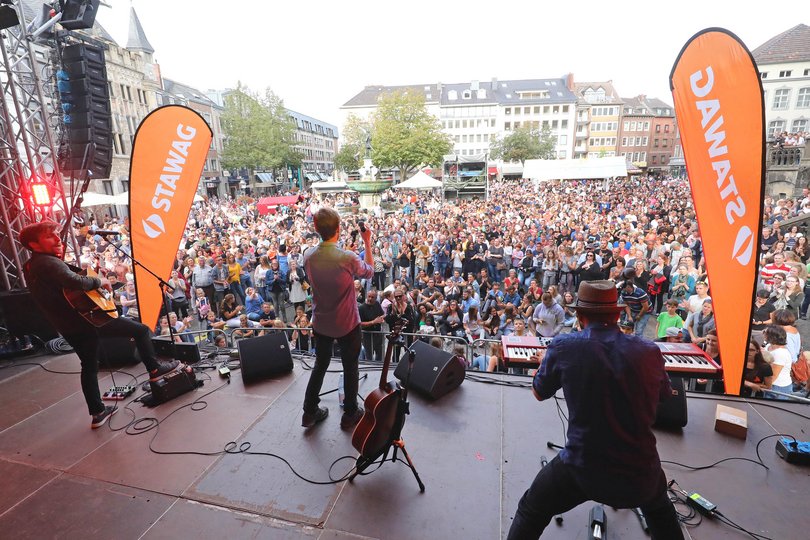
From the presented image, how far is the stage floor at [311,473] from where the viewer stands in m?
2.43

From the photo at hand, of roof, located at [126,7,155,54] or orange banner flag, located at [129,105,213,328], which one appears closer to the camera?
orange banner flag, located at [129,105,213,328]

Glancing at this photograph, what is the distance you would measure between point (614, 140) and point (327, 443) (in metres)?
71.9

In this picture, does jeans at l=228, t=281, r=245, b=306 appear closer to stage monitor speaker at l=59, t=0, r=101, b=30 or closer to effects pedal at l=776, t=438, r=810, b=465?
stage monitor speaker at l=59, t=0, r=101, b=30

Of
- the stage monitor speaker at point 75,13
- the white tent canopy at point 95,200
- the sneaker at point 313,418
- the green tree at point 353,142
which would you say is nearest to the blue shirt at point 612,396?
the sneaker at point 313,418

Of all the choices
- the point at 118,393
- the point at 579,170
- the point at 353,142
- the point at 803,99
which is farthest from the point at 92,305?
the point at 803,99

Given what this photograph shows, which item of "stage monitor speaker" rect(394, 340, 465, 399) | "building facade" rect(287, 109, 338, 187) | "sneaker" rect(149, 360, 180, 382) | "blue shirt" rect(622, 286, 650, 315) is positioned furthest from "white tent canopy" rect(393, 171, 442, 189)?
"building facade" rect(287, 109, 338, 187)

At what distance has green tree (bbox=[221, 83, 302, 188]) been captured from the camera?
38250mm

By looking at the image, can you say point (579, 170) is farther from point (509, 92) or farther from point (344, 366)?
point (509, 92)

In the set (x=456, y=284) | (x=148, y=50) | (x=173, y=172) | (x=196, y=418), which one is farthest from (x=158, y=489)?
Result: (x=148, y=50)

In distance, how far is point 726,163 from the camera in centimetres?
294

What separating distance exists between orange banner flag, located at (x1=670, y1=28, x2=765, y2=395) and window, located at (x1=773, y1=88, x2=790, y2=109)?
162 feet

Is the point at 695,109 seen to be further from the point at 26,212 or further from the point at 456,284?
the point at 26,212

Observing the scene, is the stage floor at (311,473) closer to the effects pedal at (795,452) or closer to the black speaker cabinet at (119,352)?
the effects pedal at (795,452)

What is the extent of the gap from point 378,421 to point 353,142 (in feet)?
164
